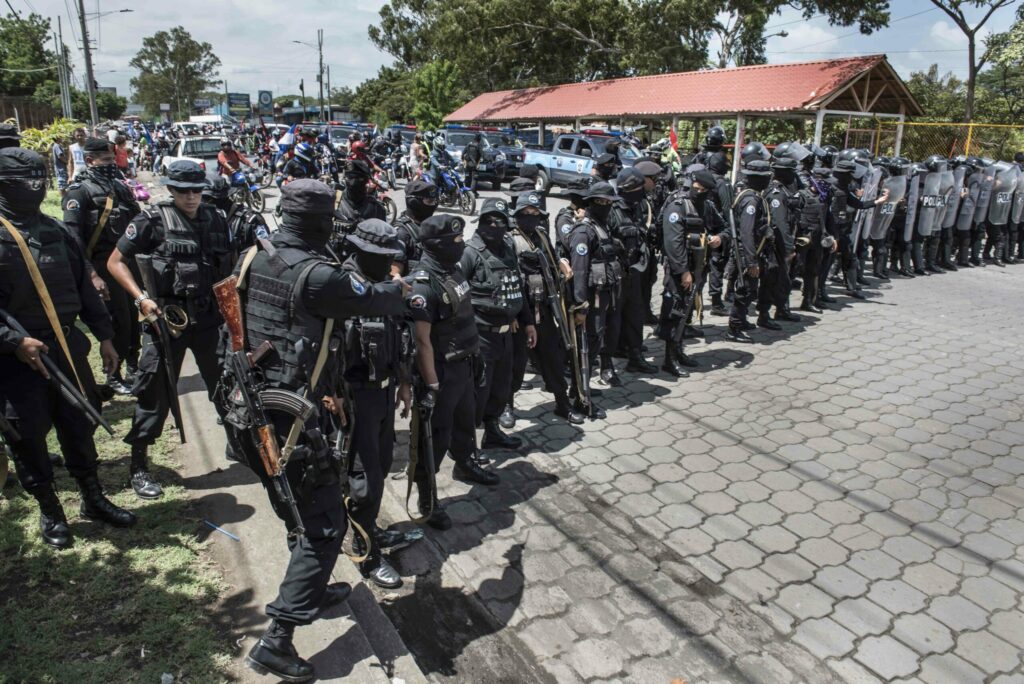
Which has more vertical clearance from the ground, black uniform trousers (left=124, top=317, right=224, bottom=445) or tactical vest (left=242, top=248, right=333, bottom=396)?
tactical vest (left=242, top=248, right=333, bottom=396)

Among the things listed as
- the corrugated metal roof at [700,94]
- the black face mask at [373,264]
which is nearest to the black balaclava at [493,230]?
the black face mask at [373,264]

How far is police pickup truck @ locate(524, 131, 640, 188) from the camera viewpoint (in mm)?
→ 18456

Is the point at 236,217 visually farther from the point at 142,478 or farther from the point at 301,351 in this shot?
the point at 301,351

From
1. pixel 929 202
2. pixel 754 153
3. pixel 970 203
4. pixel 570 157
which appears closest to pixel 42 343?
pixel 754 153

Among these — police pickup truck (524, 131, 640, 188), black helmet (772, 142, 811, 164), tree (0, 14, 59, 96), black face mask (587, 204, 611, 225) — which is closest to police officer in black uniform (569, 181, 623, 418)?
black face mask (587, 204, 611, 225)

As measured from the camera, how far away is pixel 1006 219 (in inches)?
449

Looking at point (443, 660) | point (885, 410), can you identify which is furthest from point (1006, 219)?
point (443, 660)

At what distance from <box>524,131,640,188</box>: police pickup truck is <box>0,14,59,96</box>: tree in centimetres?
3611

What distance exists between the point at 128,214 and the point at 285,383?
3.56m

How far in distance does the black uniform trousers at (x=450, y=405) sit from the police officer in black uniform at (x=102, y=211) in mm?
2772

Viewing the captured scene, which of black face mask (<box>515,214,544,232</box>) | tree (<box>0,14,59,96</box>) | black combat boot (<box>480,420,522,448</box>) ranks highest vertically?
tree (<box>0,14,59,96</box>)

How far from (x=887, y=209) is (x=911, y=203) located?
723 mm

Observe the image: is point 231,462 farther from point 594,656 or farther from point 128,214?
point 594,656

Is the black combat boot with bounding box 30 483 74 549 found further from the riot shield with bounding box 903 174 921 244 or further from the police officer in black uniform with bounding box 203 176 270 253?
the riot shield with bounding box 903 174 921 244
